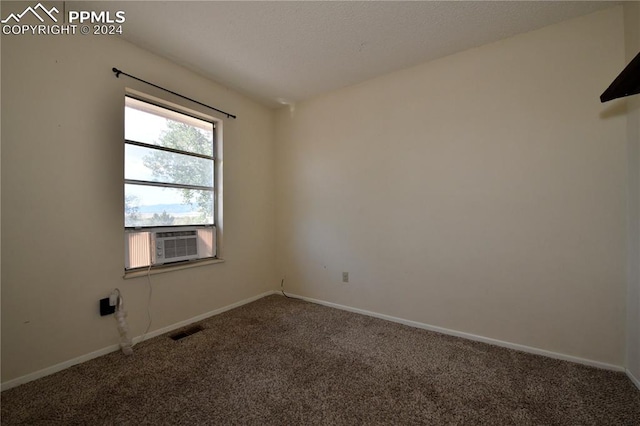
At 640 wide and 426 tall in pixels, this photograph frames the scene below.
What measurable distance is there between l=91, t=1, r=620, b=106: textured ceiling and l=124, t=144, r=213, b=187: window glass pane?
941 mm

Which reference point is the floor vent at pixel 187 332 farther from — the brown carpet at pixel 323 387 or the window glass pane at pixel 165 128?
the window glass pane at pixel 165 128

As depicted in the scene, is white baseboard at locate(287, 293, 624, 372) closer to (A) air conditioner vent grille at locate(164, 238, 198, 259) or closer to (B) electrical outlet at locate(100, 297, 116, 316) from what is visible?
(A) air conditioner vent grille at locate(164, 238, 198, 259)

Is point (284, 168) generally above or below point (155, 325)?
above

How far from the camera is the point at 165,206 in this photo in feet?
8.64

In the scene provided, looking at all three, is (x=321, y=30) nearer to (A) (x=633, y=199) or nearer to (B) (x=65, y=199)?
(B) (x=65, y=199)

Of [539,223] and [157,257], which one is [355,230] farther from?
[157,257]

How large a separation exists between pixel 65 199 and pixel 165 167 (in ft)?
2.76

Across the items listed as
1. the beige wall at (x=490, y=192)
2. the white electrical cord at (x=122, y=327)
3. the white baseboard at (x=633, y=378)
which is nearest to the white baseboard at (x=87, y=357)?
the white electrical cord at (x=122, y=327)

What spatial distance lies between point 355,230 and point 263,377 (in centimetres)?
178

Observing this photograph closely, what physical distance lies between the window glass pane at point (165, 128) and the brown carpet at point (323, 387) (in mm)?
1902

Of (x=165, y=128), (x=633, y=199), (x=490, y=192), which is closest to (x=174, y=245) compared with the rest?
(x=165, y=128)

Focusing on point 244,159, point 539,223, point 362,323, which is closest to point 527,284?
point 539,223

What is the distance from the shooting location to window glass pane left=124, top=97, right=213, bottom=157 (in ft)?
7.89

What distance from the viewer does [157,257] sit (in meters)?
2.53
